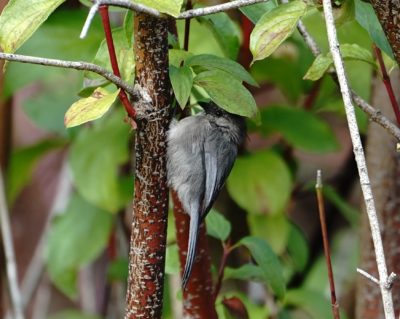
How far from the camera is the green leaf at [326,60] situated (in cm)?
125

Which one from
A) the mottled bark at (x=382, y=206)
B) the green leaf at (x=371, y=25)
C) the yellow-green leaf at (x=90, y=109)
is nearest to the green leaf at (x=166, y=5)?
the yellow-green leaf at (x=90, y=109)

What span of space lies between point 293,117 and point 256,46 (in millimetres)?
1097

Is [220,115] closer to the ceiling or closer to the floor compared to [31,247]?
closer to the ceiling

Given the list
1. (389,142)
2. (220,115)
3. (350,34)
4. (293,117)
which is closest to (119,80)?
(220,115)

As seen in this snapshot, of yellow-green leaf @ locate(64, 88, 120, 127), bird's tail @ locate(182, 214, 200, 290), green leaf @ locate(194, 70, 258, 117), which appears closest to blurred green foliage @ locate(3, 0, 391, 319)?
bird's tail @ locate(182, 214, 200, 290)

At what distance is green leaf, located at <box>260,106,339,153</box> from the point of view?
86.0 inches

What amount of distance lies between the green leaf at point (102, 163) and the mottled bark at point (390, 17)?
1.17 m

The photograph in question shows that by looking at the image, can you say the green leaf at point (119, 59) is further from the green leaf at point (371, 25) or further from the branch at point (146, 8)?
the green leaf at point (371, 25)

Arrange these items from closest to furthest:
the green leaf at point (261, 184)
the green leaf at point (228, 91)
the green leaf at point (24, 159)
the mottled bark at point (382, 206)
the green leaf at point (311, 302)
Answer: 1. the green leaf at point (228, 91)
2. the mottled bark at point (382, 206)
3. the green leaf at point (311, 302)
4. the green leaf at point (261, 184)
5. the green leaf at point (24, 159)

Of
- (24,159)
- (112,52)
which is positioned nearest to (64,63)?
(112,52)

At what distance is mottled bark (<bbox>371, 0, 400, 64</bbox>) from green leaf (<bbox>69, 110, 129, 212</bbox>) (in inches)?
46.0

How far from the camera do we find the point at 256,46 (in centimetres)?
112

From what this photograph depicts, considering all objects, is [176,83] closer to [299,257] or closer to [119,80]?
[119,80]

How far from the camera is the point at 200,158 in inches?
58.3
